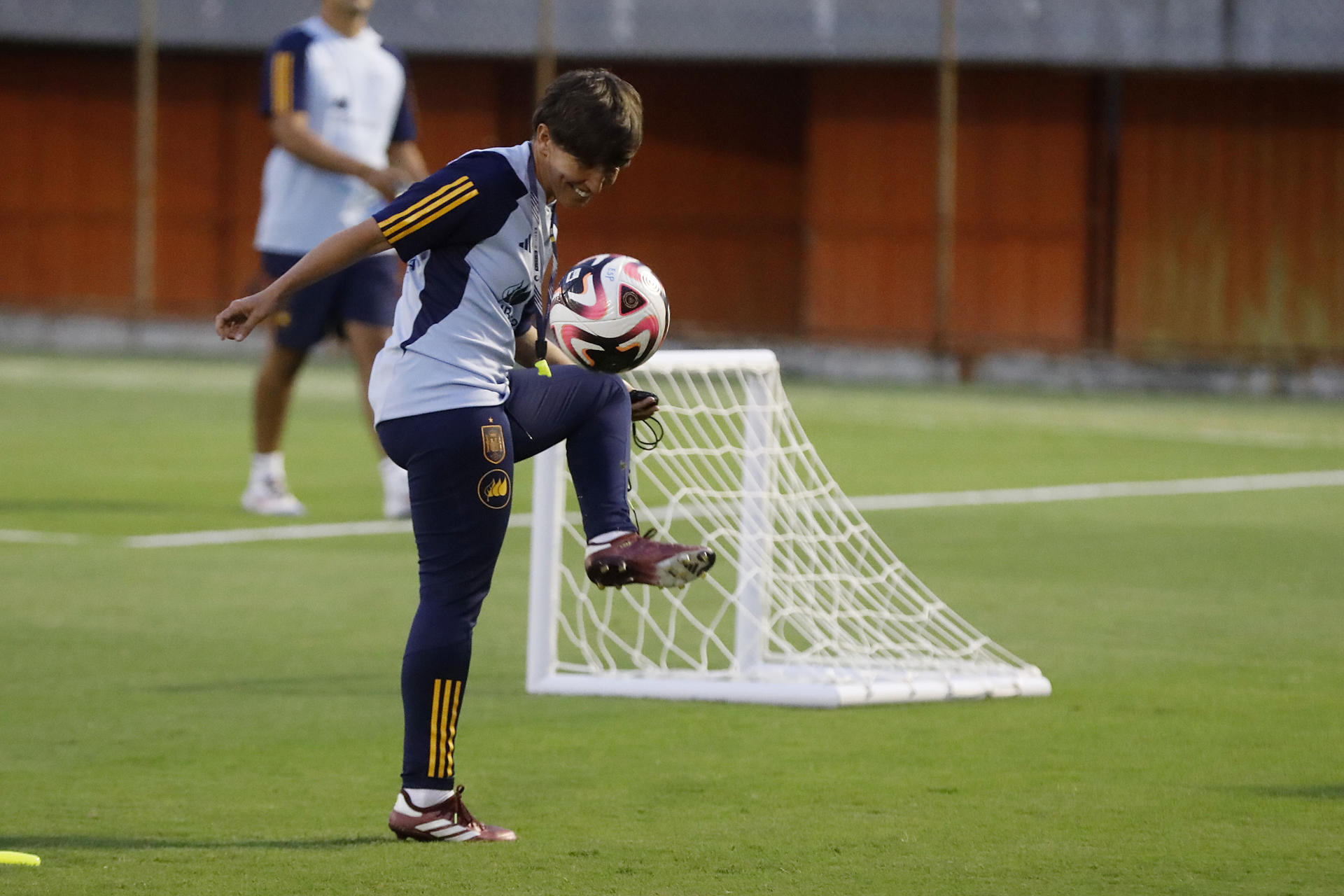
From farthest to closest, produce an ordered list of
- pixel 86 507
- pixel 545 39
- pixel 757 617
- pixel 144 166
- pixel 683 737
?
pixel 144 166
pixel 545 39
pixel 86 507
pixel 757 617
pixel 683 737

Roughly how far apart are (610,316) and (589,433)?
378mm

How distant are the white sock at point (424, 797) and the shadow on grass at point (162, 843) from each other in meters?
0.12

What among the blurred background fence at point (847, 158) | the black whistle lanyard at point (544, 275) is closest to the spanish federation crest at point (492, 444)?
the black whistle lanyard at point (544, 275)

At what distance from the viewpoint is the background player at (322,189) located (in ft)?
35.0

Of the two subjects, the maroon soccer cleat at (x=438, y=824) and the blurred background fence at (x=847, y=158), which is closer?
the maroon soccer cleat at (x=438, y=824)

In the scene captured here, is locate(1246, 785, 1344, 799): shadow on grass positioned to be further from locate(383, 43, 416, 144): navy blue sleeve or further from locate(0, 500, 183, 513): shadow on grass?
locate(0, 500, 183, 513): shadow on grass

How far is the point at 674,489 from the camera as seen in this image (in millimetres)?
12023

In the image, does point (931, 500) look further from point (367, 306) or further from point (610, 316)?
point (610, 316)

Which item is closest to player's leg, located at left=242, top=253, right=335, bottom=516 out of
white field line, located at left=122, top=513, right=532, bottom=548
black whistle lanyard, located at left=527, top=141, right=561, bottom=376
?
white field line, located at left=122, top=513, right=532, bottom=548

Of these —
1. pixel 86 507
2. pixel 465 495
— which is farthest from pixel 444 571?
pixel 86 507

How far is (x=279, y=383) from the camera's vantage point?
11.0 m

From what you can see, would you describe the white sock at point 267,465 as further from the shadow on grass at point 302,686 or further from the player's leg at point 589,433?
the player's leg at point 589,433

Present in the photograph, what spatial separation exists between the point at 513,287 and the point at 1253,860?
2.06m

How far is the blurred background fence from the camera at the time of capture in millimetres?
23109
